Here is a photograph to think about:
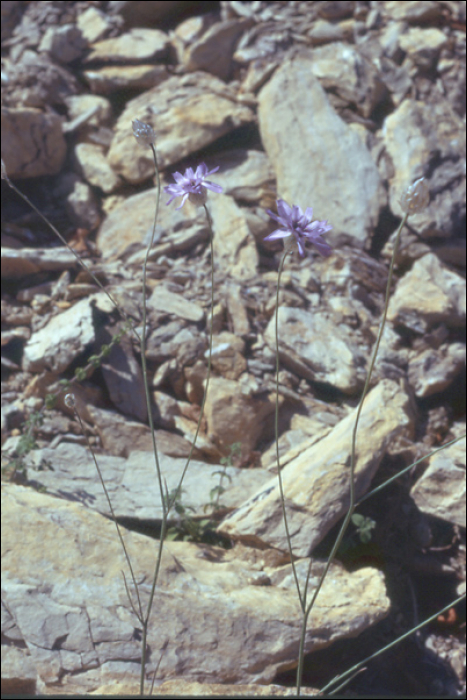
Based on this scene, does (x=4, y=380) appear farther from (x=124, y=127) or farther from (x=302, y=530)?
(x=124, y=127)

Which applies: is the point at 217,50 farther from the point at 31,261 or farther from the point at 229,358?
the point at 229,358

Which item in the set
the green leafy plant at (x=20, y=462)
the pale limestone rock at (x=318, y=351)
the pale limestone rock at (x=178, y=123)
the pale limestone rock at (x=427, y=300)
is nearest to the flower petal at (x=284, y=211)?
the green leafy plant at (x=20, y=462)

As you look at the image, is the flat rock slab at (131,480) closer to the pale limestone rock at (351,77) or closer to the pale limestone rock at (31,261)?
the pale limestone rock at (31,261)

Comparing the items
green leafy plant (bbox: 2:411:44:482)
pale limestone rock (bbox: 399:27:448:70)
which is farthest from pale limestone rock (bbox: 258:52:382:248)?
green leafy plant (bbox: 2:411:44:482)

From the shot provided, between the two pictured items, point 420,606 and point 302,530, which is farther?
point 420,606

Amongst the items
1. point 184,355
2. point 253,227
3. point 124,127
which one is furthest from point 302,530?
point 124,127

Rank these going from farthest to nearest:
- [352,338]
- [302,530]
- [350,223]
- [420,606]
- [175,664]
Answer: [350,223], [352,338], [420,606], [302,530], [175,664]

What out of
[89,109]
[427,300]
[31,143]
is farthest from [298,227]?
[89,109]
